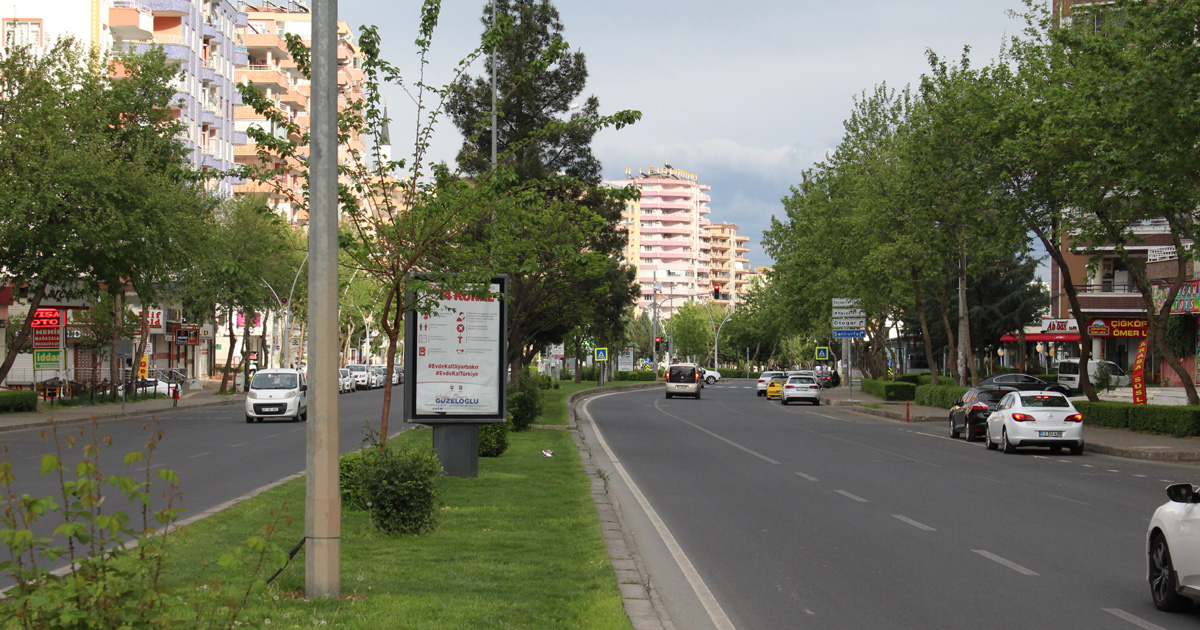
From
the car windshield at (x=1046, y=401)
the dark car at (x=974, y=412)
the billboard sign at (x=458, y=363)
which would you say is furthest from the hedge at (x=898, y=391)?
the billboard sign at (x=458, y=363)

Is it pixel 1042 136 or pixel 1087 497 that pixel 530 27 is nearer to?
pixel 1042 136

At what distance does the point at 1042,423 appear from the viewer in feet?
83.4

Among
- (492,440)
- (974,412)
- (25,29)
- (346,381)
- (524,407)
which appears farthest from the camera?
(346,381)

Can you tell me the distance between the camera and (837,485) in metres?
18.0

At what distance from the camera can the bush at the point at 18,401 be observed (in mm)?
40531

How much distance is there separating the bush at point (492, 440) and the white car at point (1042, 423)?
39.5 ft

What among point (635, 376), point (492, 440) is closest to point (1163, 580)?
point (492, 440)

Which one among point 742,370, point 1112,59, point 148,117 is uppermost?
point 148,117

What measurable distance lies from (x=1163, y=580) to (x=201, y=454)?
19112 millimetres

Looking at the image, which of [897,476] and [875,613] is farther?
[897,476]

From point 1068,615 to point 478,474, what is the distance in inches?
412

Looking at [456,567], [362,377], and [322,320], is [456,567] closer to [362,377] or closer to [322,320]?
[322,320]

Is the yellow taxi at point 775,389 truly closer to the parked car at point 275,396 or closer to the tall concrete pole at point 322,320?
the parked car at point 275,396

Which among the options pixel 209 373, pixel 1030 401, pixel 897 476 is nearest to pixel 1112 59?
pixel 1030 401
